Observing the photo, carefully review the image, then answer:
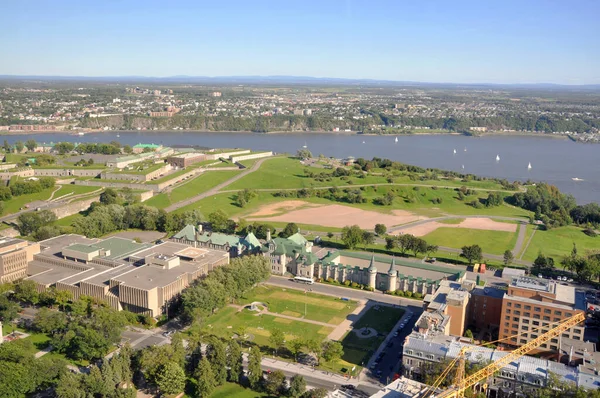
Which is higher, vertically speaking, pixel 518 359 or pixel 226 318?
pixel 518 359

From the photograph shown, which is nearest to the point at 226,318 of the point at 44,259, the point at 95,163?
the point at 44,259

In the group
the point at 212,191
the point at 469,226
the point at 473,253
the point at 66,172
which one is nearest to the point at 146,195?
the point at 212,191

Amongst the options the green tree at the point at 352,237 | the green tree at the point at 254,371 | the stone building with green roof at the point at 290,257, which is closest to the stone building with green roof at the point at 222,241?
the stone building with green roof at the point at 290,257

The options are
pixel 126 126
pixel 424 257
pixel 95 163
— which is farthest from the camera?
pixel 126 126

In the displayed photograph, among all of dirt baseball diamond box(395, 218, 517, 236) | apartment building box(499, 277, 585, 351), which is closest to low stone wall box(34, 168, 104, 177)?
dirt baseball diamond box(395, 218, 517, 236)

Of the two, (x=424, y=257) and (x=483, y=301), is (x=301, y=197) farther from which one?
(x=483, y=301)

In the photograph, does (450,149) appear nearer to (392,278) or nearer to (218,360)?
(392,278)
